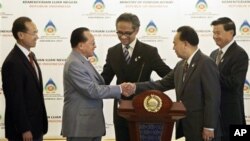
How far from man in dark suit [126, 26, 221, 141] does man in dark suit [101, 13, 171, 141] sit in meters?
0.44

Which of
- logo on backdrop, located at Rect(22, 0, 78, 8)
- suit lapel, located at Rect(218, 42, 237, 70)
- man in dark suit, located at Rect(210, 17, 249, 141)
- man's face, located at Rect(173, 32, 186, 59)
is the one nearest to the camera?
man's face, located at Rect(173, 32, 186, 59)

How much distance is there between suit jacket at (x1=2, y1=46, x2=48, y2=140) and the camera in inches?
108

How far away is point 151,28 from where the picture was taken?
4750 mm

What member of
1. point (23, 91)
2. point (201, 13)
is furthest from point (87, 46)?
point (201, 13)

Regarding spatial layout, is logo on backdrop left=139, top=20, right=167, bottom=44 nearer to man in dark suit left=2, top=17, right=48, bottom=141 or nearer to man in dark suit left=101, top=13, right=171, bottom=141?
man in dark suit left=101, top=13, right=171, bottom=141

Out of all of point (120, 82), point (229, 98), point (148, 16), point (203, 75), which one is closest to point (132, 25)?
point (120, 82)

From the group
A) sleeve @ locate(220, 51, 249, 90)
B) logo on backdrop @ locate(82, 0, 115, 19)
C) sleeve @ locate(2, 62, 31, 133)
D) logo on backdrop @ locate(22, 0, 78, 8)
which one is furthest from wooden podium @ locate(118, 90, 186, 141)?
logo on backdrop @ locate(22, 0, 78, 8)

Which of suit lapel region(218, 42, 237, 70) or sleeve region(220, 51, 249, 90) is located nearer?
sleeve region(220, 51, 249, 90)

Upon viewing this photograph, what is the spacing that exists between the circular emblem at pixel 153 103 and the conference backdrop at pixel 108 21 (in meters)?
2.49

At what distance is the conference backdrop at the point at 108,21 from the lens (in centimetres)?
A: 474

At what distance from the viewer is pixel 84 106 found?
2779 mm

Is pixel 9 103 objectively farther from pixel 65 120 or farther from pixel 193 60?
pixel 193 60

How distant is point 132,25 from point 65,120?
2.98ft

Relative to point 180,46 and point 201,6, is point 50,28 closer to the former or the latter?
point 201,6
